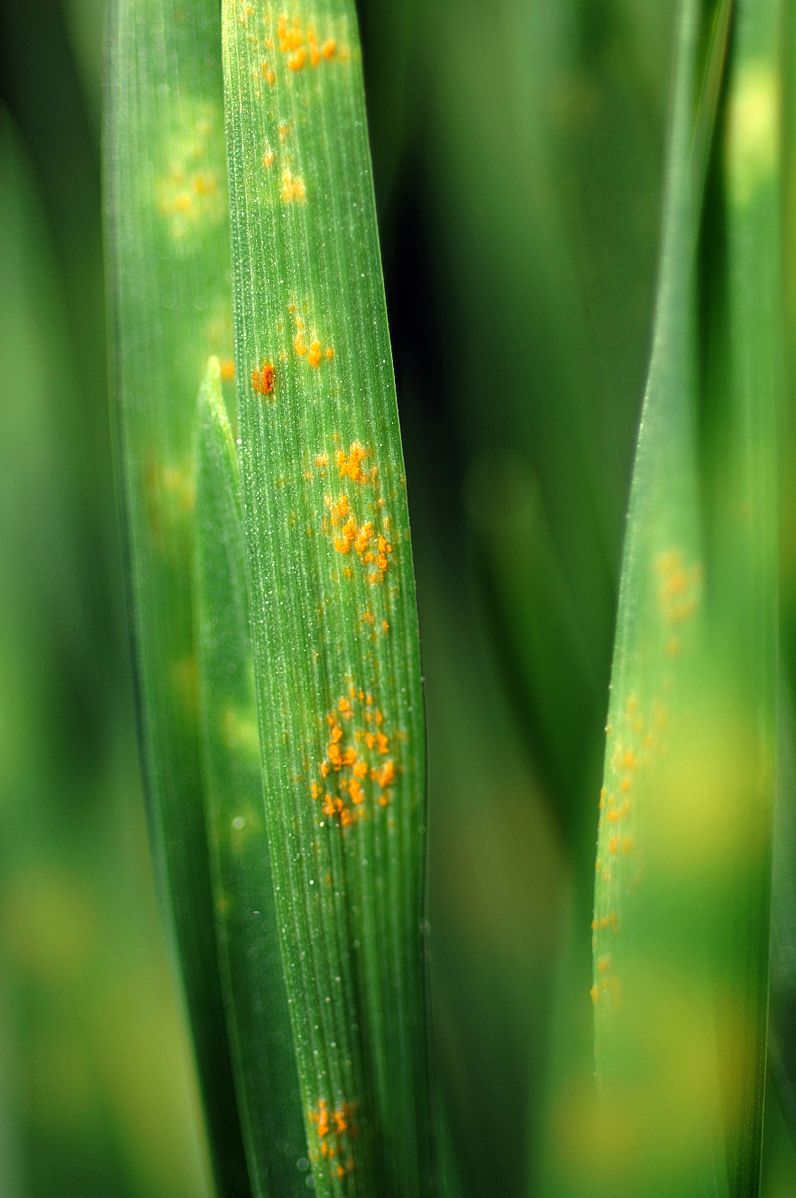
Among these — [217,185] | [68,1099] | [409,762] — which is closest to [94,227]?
[217,185]

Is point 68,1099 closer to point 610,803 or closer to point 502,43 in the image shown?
point 610,803

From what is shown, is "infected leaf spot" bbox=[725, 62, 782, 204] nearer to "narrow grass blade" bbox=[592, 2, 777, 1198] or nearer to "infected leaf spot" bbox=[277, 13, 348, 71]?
"narrow grass blade" bbox=[592, 2, 777, 1198]

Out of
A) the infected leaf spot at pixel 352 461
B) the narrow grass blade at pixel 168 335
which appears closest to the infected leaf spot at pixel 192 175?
the narrow grass blade at pixel 168 335

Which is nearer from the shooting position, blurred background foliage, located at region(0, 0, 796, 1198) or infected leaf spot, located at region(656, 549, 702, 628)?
infected leaf spot, located at region(656, 549, 702, 628)

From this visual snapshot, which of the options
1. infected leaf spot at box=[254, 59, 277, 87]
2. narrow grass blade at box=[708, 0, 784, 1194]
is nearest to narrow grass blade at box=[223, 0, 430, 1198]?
infected leaf spot at box=[254, 59, 277, 87]

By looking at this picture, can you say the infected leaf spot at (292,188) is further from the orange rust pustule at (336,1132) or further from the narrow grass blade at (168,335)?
the orange rust pustule at (336,1132)

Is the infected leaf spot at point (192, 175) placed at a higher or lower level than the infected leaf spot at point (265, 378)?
higher
